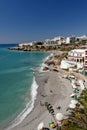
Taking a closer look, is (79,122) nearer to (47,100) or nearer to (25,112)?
(25,112)

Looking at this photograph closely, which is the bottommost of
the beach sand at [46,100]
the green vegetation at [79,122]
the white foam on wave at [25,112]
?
the white foam on wave at [25,112]

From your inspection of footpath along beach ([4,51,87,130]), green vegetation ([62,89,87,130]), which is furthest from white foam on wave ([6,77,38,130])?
green vegetation ([62,89,87,130])

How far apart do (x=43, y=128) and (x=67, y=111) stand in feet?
16.7

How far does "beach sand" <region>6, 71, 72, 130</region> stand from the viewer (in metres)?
22.8

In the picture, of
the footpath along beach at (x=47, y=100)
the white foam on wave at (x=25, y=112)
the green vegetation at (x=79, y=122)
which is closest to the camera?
the green vegetation at (x=79, y=122)

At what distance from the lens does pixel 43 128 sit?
20234 millimetres

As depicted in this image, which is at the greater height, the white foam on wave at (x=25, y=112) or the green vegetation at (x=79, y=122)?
the green vegetation at (x=79, y=122)

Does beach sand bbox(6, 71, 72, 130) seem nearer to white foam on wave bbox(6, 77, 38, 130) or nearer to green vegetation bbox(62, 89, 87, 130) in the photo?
white foam on wave bbox(6, 77, 38, 130)

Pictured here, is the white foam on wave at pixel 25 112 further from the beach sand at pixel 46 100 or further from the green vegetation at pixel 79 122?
the green vegetation at pixel 79 122

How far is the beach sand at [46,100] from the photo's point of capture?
74.6ft

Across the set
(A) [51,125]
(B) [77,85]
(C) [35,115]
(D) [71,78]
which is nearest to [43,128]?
(A) [51,125]

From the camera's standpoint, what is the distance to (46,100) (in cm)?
3027

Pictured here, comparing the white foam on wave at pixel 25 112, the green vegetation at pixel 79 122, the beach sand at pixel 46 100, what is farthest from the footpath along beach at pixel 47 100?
the green vegetation at pixel 79 122

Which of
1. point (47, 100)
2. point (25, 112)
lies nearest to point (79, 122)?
point (25, 112)
